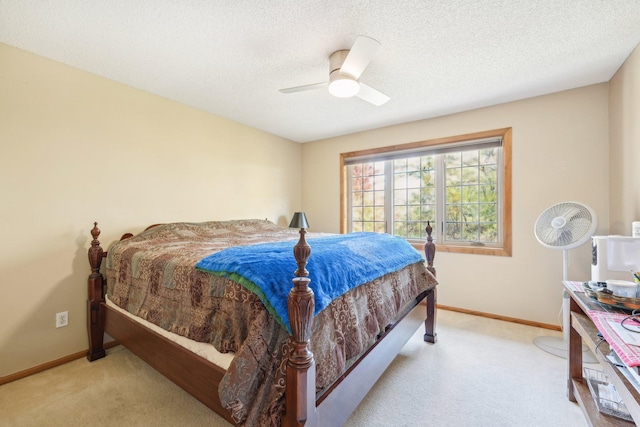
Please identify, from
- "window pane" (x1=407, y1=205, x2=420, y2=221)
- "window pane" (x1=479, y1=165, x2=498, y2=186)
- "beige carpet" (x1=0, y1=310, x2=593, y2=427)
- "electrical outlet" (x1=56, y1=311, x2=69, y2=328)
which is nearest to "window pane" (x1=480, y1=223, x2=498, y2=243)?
"window pane" (x1=479, y1=165, x2=498, y2=186)

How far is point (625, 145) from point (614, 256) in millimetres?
1210

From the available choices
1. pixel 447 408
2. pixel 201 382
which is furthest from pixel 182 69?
pixel 447 408

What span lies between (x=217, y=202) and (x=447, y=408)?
291cm

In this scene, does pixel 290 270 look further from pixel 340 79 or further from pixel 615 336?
pixel 340 79

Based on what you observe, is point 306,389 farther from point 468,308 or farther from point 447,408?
point 468,308

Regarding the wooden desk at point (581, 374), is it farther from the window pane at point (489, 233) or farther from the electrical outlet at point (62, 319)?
the electrical outlet at point (62, 319)

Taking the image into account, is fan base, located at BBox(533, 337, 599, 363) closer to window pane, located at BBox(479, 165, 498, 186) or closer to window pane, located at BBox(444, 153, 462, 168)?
window pane, located at BBox(479, 165, 498, 186)

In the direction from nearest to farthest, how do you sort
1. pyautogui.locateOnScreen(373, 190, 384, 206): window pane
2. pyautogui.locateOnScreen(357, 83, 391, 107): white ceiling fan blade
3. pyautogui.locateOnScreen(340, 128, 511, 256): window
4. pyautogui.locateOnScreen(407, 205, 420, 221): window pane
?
1. pyautogui.locateOnScreen(357, 83, 391, 107): white ceiling fan blade
2. pyautogui.locateOnScreen(340, 128, 511, 256): window
3. pyautogui.locateOnScreen(407, 205, 420, 221): window pane
4. pyautogui.locateOnScreen(373, 190, 384, 206): window pane

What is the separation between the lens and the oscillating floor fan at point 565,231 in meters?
2.18

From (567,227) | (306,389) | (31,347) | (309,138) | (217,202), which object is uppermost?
(309,138)

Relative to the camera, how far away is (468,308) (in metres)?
3.21

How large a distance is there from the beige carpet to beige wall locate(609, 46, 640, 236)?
129 centimetres

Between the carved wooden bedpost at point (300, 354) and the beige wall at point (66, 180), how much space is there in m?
2.24

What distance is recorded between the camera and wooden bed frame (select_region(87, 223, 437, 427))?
996 millimetres
